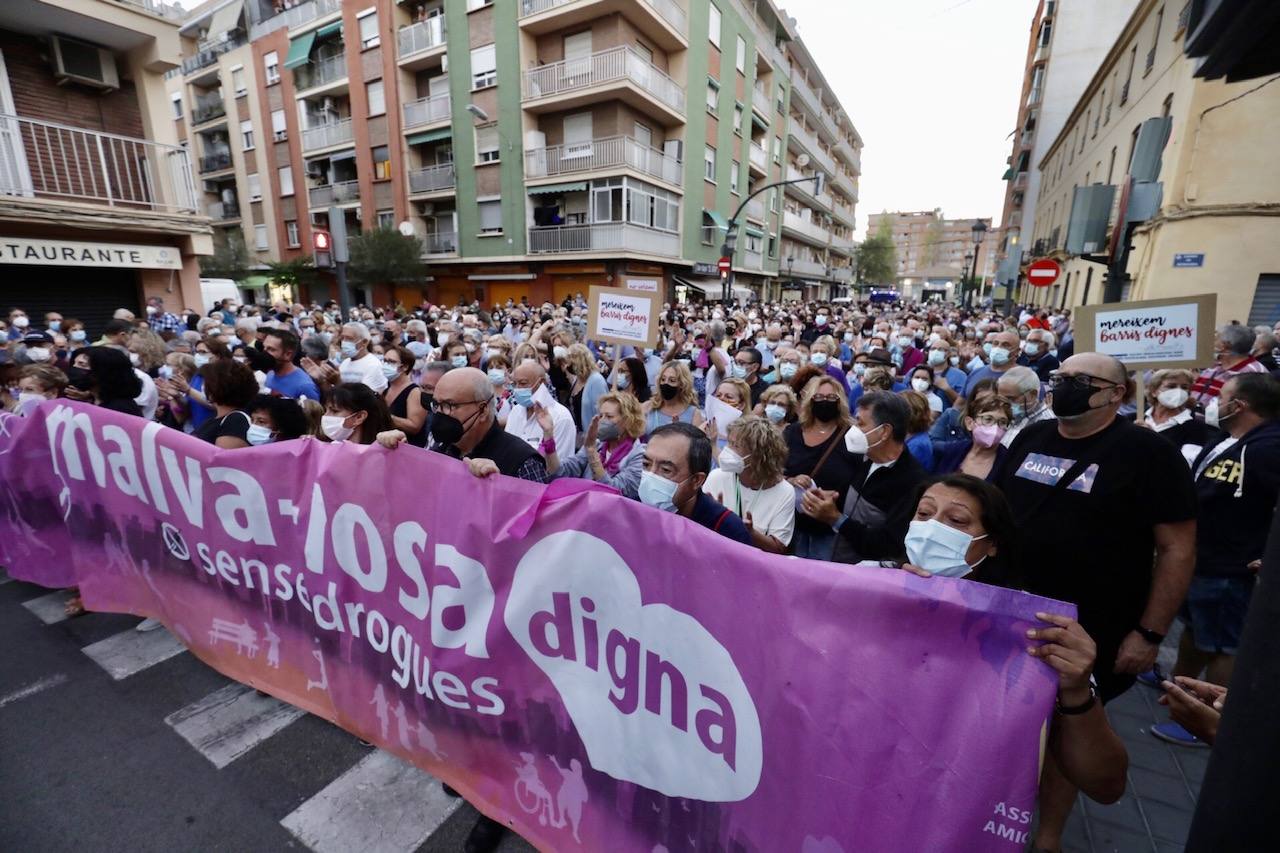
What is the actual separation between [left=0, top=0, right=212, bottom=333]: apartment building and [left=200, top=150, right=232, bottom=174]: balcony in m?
26.0

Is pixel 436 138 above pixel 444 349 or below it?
above

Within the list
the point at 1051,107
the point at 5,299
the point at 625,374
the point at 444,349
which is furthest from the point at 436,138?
the point at 1051,107

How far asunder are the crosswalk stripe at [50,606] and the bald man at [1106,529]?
226 inches

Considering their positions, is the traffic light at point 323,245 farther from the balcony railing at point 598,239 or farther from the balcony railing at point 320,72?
the balcony railing at point 320,72

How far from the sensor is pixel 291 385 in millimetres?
5062

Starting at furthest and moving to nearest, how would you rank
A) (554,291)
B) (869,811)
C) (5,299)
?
(554,291)
(5,299)
(869,811)

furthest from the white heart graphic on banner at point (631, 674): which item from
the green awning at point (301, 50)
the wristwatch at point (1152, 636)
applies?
the green awning at point (301, 50)

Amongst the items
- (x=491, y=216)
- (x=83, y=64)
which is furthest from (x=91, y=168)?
(x=491, y=216)

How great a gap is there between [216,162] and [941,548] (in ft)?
148

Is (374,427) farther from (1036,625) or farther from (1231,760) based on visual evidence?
(1231,760)

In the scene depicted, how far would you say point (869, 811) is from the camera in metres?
1.51

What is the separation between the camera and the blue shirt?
501cm

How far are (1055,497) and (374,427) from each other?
357cm

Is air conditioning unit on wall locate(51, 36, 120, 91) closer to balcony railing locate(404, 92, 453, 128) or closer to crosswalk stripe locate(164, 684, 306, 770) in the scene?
balcony railing locate(404, 92, 453, 128)
